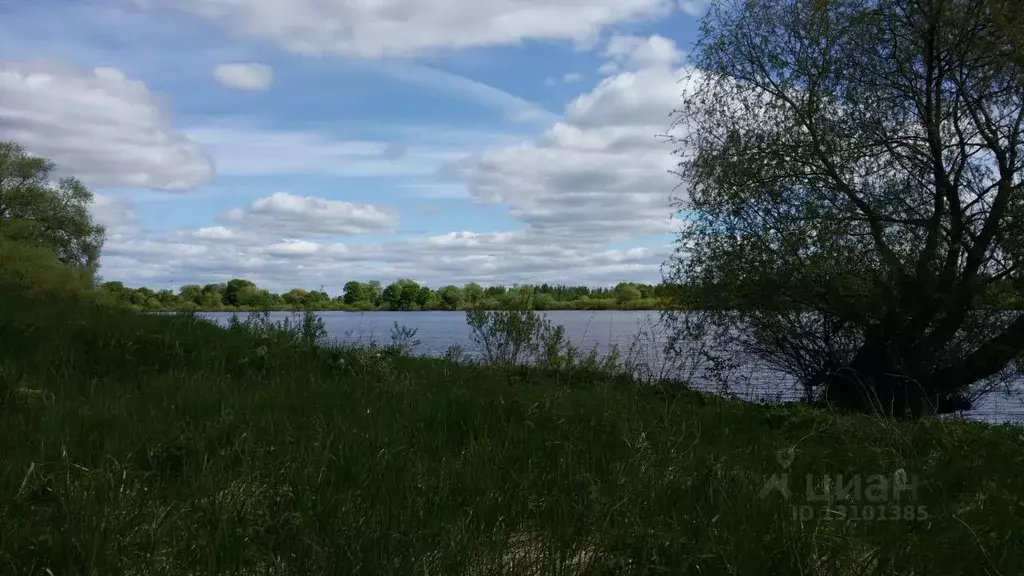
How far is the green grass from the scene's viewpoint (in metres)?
3.06

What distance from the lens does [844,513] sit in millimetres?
3586

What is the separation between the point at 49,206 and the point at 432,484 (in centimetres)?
4337

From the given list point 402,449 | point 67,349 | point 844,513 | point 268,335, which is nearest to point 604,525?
point 844,513

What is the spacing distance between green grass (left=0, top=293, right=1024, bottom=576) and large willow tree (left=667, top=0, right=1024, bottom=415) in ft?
18.2

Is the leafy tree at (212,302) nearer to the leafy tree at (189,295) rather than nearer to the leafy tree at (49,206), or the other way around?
the leafy tree at (189,295)

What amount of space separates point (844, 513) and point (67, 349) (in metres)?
7.60

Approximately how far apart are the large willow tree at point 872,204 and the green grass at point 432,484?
553cm

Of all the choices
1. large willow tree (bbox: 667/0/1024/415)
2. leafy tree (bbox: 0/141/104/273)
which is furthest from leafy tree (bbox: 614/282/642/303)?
leafy tree (bbox: 0/141/104/273)

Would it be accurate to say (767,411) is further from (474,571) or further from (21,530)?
(21,530)

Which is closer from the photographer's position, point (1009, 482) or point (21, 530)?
point (21, 530)

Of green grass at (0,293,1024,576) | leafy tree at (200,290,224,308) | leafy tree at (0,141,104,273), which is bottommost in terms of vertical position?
green grass at (0,293,1024,576)

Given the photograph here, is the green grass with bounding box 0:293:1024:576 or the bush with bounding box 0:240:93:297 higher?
the bush with bounding box 0:240:93:297

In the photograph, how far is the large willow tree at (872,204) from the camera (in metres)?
11.5

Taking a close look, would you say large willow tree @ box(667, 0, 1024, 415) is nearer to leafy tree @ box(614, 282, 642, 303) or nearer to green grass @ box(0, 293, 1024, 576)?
green grass @ box(0, 293, 1024, 576)
